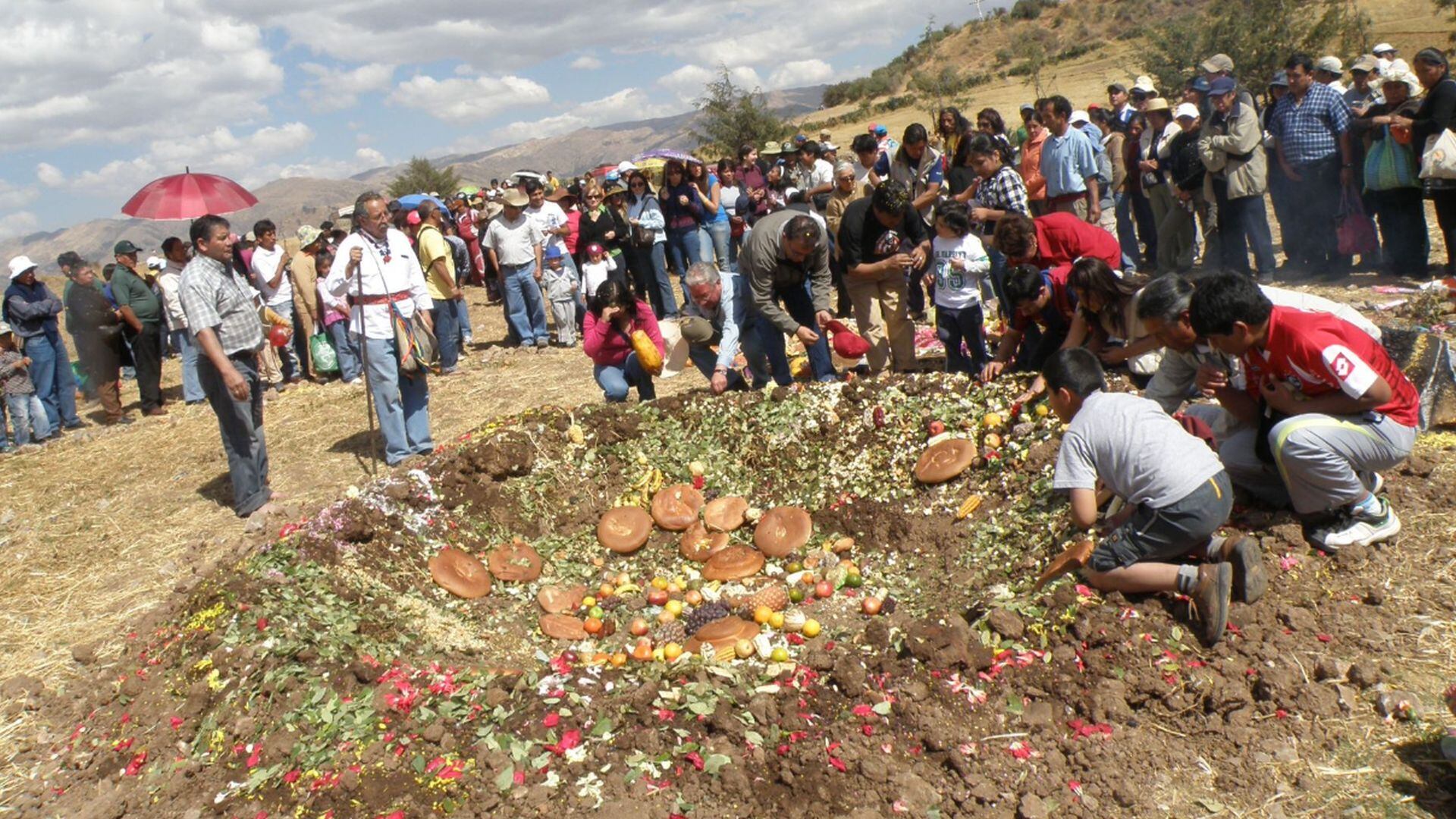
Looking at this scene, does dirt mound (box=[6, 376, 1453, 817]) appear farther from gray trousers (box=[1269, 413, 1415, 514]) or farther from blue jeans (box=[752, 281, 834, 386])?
blue jeans (box=[752, 281, 834, 386])

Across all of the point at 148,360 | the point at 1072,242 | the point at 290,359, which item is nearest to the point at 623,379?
the point at 1072,242

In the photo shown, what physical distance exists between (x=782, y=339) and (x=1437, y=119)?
601 centimetres

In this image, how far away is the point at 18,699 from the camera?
17.6ft

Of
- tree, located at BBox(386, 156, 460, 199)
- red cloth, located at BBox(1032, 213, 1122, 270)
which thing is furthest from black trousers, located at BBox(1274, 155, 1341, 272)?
tree, located at BBox(386, 156, 460, 199)

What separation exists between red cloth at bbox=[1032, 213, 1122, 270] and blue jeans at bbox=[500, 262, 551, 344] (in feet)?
23.1

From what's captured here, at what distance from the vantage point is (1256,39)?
2052 centimetres

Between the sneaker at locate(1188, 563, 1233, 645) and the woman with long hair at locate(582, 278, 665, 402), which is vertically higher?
the woman with long hair at locate(582, 278, 665, 402)

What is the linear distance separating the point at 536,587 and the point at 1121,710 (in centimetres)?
351

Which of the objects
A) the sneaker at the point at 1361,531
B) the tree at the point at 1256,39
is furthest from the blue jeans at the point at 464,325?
the tree at the point at 1256,39

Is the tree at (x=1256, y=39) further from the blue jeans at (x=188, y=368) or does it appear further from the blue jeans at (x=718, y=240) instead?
the blue jeans at (x=188, y=368)

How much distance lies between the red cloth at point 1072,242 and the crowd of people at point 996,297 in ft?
0.07

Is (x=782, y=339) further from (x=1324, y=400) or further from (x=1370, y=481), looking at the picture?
(x=1370, y=481)

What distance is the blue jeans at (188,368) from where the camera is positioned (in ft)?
38.5

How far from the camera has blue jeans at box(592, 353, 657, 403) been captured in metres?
7.79
